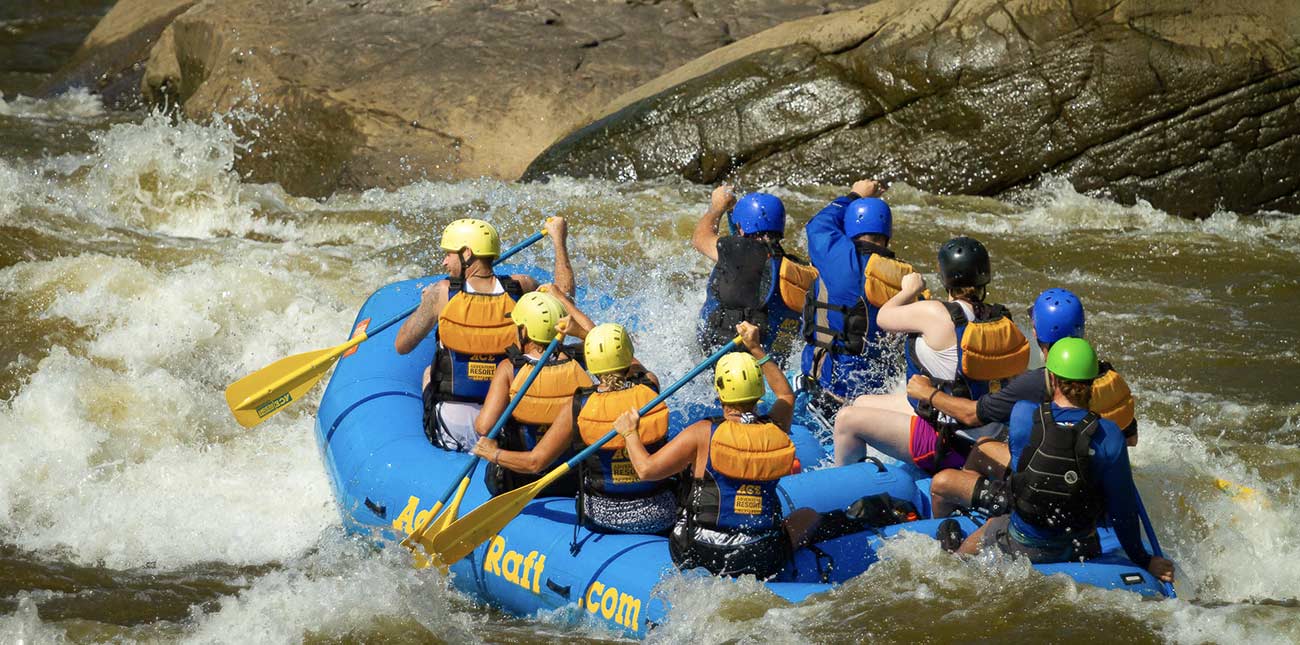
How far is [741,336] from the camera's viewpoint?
5.38 meters

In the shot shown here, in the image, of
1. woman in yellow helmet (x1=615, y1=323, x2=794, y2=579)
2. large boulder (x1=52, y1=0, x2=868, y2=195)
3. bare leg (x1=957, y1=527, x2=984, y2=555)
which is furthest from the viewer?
large boulder (x1=52, y1=0, x2=868, y2=195)

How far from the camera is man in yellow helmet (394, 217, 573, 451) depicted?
20.2 ft

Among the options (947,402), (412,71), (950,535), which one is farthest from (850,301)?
(412,71)

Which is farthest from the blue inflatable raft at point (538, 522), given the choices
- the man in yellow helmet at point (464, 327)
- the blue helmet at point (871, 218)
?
the blue helmet at point (871, 218)

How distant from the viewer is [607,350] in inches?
209

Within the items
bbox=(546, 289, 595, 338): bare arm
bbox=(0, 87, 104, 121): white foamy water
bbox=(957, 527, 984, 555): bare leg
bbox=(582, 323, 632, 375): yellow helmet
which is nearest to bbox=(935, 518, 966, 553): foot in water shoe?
bbox=(957, 527, 984, 555): bare leg

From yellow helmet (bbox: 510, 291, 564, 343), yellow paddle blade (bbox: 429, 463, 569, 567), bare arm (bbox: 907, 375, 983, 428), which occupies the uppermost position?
yellow helmet (bbox: 510, 291, 564, 343)

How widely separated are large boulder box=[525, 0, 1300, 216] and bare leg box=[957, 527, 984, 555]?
5808mm

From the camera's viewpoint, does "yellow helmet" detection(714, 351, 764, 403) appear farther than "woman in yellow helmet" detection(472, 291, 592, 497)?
No

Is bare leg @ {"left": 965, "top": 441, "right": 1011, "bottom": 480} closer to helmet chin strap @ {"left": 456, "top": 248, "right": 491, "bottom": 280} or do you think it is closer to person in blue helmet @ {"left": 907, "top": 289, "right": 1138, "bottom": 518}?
person in blue helmet @ {"left": 907, "top": 289, "right": 1138, "bottom": 518}

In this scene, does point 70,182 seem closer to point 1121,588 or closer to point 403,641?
point 403,641

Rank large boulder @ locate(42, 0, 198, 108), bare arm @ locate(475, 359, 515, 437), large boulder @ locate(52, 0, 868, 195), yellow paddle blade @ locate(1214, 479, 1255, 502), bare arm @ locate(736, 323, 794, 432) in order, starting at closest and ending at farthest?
bare arm @ locate(736, 323, 794, 432)
bare arm @ locate(475, 359, 515, 437)
yellow paddle blade @ locate(1214, 479, 1255, 502)
large boulder @ locate(52, 0, 868, 195)
large boulder @ locate(42, 0, 198, 108)

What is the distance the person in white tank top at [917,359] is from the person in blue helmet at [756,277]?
2.63 feet

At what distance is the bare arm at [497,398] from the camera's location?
5.89 metres
